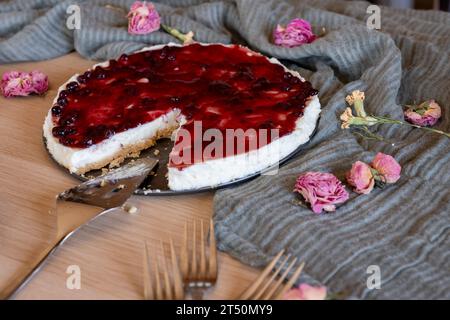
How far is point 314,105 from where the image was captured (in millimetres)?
1659

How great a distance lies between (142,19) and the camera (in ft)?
6.75

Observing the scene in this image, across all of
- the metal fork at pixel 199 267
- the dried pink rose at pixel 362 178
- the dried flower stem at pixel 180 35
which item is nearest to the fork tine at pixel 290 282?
the metal fork at pixel 199 267

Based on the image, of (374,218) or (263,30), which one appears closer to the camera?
(374,218)

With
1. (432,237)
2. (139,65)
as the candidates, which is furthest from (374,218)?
(139,65)

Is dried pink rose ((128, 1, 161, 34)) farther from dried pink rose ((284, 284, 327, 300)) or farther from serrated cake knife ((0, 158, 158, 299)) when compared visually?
dried pink rose ((284, 284, 327, 300))

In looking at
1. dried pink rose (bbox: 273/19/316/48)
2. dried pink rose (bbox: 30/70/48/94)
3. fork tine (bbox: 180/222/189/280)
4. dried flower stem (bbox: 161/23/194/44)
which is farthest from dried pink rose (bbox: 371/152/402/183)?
dried pink rose (bbox: 30/70/48/94)

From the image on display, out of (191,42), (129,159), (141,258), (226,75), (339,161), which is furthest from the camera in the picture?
(191,42)

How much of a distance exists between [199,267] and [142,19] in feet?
3.50

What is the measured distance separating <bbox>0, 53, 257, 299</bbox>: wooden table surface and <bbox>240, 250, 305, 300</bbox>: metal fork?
4 centimetres

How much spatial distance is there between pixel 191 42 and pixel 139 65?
0.24m
